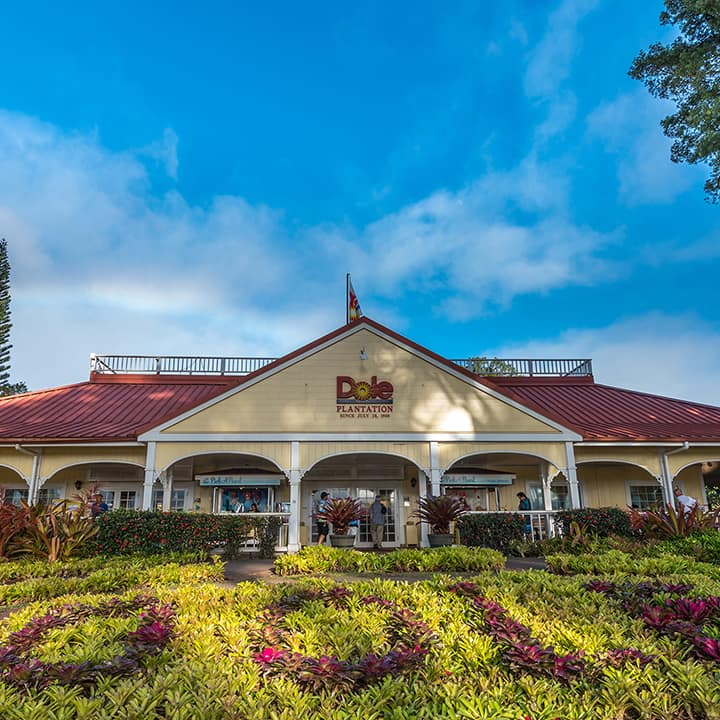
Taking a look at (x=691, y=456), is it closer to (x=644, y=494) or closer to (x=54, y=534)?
(x=644, y=494)

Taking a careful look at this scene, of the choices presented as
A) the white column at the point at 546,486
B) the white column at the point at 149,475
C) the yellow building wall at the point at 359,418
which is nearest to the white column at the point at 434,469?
the yellow building wall at the point at 359,418

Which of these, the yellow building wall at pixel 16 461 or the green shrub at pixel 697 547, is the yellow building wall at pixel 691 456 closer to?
the green shrub at pixel 697 547

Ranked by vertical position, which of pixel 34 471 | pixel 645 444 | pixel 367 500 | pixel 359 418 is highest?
pixel 359 418

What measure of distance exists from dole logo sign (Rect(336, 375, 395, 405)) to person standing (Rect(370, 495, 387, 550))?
3.20 metres

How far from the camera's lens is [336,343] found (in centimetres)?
1633

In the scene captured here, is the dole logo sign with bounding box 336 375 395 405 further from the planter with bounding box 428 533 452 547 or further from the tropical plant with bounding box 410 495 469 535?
the planter with bounding box 428 533 452 547

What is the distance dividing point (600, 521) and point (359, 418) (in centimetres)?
655

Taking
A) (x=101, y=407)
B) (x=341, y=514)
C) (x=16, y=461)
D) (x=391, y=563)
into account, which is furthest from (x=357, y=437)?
(x=16, y=461)

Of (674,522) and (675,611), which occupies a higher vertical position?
(674,522)

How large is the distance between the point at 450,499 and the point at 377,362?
183 inches

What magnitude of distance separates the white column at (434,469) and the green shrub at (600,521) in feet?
11.6

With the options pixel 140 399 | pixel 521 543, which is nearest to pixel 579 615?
pixel 521 543

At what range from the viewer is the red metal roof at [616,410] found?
16.6m

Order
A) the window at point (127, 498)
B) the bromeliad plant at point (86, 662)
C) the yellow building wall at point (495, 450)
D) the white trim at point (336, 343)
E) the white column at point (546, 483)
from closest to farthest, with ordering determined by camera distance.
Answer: the bromeliad plant at point (86, 662)
the white trim at point (336, 343)
the yellow building wall at point (495, 450)
the white column at point (546, 483)
the window at point (127, 498)
